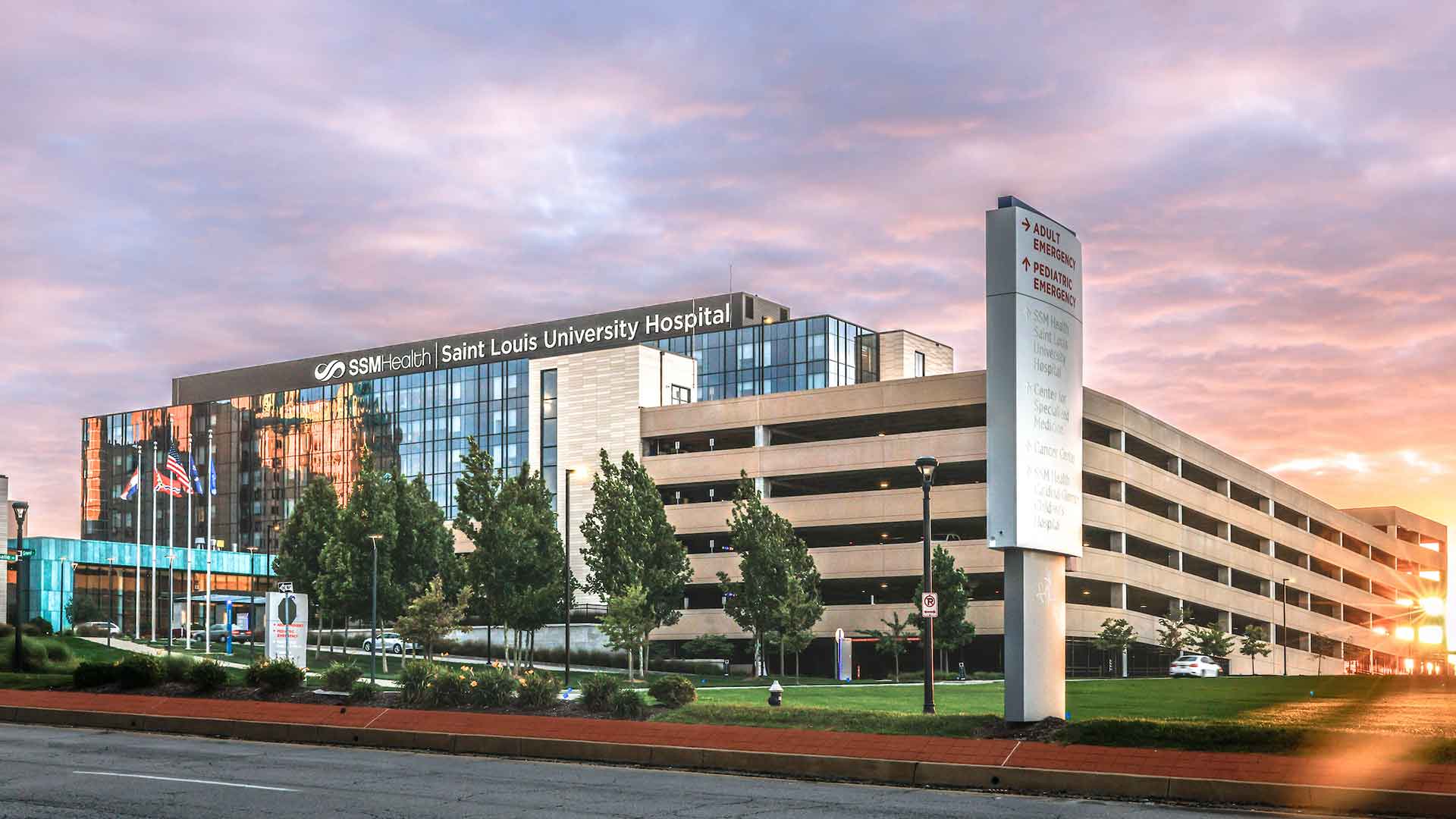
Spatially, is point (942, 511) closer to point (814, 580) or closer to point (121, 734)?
point (814, 580)

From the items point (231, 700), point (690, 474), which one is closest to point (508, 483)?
point (690, 474)

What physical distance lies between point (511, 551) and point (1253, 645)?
5489 cm

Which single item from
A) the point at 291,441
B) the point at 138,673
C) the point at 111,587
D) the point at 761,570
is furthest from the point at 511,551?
the point at 291,441

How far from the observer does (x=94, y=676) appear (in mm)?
31172

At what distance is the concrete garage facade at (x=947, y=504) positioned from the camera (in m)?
85.3

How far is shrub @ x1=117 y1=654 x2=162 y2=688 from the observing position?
30688 millimetres

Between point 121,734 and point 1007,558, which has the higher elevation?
point 1007,558

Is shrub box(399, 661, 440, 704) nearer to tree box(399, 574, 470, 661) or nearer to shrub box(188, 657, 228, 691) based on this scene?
shrub box(188, 657, 228, 691)

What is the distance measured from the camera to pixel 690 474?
9456 centimetres

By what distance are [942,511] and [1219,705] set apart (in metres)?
49.9

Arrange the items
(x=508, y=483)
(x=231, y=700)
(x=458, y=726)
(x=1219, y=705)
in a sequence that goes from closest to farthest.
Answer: (x=458, y=726) < (x=231, y=700) < (x=1219, y=705) < (x=508, y=483)

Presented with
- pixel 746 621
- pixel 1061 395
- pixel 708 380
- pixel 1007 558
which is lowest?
pixel 746 621

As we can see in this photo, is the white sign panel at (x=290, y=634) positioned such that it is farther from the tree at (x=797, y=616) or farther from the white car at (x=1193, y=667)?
the white car at (x=1193, y=667)

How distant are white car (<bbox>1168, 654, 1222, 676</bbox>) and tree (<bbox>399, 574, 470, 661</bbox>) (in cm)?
3815
